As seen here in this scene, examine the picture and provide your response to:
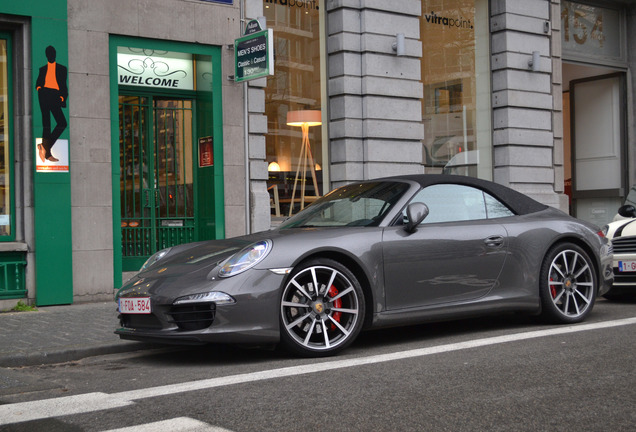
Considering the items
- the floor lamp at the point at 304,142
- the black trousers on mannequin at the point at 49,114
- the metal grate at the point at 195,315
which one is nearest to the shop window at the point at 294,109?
the floor lamp at the point at 304,142

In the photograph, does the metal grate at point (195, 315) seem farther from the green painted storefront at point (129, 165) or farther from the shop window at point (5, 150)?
the shop window at point (5, 150)

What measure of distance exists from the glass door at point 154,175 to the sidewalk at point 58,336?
81.1 inches

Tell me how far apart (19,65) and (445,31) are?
8.57 m

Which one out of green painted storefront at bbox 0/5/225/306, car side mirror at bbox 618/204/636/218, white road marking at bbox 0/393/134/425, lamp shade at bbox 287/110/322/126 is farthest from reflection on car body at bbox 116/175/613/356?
lamp shade at bbox 287/110/322/126

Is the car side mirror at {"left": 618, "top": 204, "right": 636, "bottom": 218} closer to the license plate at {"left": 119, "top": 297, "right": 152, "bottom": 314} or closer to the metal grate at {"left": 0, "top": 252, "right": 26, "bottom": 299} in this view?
the license plate at {"left": 119, "top": 297, "right": 152, "bottom": 314}

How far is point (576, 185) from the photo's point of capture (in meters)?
20.3

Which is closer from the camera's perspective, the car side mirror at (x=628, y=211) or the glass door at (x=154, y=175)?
the car side mirror at (x=628, y=211)

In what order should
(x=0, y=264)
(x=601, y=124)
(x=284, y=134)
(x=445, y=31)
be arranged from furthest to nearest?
(x=601, y=124) → (x=445, y=31) → (x=284, y=134) → (x=0, y=264)

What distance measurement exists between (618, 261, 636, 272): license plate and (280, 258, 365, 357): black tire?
171 inches

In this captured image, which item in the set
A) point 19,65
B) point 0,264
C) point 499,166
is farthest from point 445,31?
point 0,264

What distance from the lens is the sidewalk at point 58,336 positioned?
6.51 meters

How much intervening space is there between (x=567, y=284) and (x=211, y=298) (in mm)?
3497

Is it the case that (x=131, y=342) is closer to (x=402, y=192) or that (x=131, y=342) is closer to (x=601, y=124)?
(x=402, y=192)

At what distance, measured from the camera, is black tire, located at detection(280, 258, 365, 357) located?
19.5 feet
